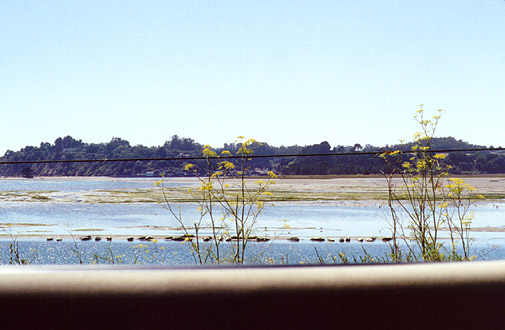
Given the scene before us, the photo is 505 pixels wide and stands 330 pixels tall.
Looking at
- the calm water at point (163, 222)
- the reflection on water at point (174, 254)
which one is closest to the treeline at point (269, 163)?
the reflection on water at point (174, 254)

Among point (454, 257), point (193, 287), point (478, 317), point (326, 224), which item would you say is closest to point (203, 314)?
point (193, 287)

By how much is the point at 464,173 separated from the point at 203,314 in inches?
242

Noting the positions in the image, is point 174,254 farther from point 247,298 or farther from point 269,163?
point 247,298

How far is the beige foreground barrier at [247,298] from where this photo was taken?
33.8 inches

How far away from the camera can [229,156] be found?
3.03m

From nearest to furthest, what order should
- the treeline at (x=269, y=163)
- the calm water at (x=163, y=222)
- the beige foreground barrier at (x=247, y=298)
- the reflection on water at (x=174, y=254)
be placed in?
the beige foreground barrier at (x=247, y=298), the reflection on water at (x=174, y=254), the treeline at (x=269, y=163), the calm water at (x=163, y=222)

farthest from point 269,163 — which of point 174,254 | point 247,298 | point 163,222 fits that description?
point 163,222

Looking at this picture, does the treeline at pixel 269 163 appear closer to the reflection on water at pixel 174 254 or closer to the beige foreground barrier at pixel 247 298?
the reflection on water at pixel 174 254

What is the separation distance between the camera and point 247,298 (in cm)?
87

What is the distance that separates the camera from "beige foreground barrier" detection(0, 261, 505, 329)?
86 centimetres

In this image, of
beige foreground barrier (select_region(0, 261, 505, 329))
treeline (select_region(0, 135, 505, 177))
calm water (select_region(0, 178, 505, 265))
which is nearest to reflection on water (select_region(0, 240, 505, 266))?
calm water (select_region(0, 178, 505, 265))

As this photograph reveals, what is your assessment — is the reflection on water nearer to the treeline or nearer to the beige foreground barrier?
the treeline

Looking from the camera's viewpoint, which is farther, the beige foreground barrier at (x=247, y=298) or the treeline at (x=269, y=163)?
the treeline at (x=269, y=163)

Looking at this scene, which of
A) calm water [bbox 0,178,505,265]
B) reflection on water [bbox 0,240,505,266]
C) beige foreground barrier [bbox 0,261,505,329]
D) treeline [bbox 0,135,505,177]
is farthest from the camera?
calm water [bbox 0,178,505,265]
